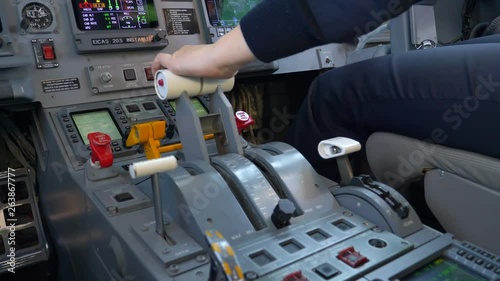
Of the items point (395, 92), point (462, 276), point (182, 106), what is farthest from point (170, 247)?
point (395, 92)

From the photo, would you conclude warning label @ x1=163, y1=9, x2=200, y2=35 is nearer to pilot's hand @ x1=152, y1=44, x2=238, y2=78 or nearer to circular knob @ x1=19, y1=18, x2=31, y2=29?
circular knob @ x1=19, y1=18, x2=31, y2=29

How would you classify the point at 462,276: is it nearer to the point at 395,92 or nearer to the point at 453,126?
the point at 453,126

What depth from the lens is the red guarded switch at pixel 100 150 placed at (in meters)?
1.30

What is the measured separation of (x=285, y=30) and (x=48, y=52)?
1.03 m

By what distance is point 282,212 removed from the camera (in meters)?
0.98

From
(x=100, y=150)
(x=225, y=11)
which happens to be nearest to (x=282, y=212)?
(x=100, y=150)

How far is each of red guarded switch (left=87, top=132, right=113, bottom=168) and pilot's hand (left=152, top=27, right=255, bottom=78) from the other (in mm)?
333

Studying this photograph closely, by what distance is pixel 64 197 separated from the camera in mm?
1450

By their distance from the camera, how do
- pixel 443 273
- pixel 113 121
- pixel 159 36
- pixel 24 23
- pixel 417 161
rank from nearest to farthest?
pixel 443 273 → pixel 417 161 → pixel 24 23 → pixel 113 121 → pixel 159 36

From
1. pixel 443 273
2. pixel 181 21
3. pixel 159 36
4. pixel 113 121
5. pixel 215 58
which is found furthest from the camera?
pixel 181 21

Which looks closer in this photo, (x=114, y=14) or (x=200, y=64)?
(x=200, y=64)

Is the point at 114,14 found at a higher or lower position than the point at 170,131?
higher

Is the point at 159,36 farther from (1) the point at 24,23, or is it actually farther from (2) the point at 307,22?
(2) the point at 307,22

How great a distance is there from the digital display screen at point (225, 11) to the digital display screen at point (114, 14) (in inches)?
11.6
